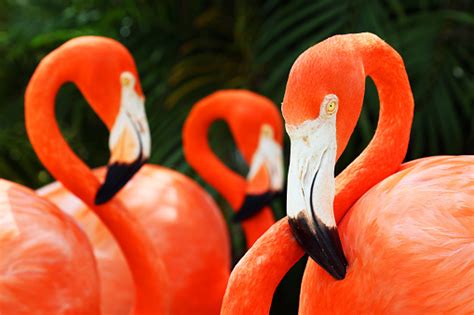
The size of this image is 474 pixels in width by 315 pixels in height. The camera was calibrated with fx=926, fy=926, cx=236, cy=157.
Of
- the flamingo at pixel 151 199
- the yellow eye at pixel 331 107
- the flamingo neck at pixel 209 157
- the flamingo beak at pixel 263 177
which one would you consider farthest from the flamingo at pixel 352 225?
the flamingo neck at pixel 209 157

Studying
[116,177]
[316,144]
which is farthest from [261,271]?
[116,177]

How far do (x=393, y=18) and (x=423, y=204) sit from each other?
3023mm

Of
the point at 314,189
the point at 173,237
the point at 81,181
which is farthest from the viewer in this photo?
the point at 173,237

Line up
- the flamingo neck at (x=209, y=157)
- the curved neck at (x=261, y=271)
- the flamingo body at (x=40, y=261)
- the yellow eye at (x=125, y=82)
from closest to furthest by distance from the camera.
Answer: the curved neck at (x=261, y=271)
the flamingo body at (x=40, y=261)
the yellow eye at (x=125, y=82)
the flamingo neck at (x=209, y=157)

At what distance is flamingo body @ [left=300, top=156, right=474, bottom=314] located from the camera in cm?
193

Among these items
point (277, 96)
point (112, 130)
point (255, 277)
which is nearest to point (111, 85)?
point (112, 130)

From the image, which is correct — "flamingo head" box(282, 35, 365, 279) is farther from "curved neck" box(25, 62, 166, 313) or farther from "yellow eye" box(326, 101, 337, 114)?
"curved neck" box(25, 62, 166, 313)

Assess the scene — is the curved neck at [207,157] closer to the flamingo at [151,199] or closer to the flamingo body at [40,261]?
the flamingo at [151,199]

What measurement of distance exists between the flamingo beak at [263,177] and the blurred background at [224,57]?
24.9 inches

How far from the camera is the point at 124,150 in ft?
9.71

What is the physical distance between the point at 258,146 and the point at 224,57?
132 cm

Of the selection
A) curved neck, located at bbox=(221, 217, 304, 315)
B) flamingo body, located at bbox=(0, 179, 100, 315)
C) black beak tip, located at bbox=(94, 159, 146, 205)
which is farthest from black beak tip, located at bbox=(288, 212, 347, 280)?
black beak tip, located at bbox=(94, 159, 146, 205)

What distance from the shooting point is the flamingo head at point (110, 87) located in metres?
3.00

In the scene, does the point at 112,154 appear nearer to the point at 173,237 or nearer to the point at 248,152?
the point at 173,237
